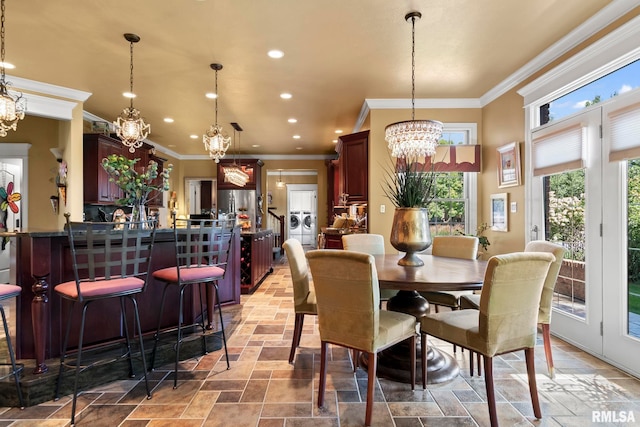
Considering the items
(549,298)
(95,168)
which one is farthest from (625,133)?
(95,168)

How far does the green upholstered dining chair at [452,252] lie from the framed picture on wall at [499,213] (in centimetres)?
116

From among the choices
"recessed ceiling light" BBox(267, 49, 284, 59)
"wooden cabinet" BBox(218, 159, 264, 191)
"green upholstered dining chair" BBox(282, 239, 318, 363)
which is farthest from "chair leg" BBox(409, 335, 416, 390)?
"wooden cabinet" BBox(218, 159, 264, 191)

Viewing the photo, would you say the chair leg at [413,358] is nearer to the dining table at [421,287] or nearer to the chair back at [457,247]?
the dining table at [421,287]

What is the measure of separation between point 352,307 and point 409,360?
93 cm

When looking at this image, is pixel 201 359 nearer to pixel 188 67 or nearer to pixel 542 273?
pixel 542 273

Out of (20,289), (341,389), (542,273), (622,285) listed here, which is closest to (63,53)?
(20,289)

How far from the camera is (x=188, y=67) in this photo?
11.8 ft

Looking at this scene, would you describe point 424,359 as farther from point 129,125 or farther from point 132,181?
point 129,125

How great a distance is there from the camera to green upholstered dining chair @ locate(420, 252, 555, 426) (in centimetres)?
170

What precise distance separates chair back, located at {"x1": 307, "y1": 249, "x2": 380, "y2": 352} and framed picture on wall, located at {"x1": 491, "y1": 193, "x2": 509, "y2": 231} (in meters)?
2.93

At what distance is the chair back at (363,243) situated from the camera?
3258 millimetres

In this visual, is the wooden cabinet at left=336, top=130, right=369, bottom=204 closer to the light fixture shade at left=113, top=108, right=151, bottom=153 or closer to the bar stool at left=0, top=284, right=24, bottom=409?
the light fixture shade at left=113, top=108, right=151, bottom=153
